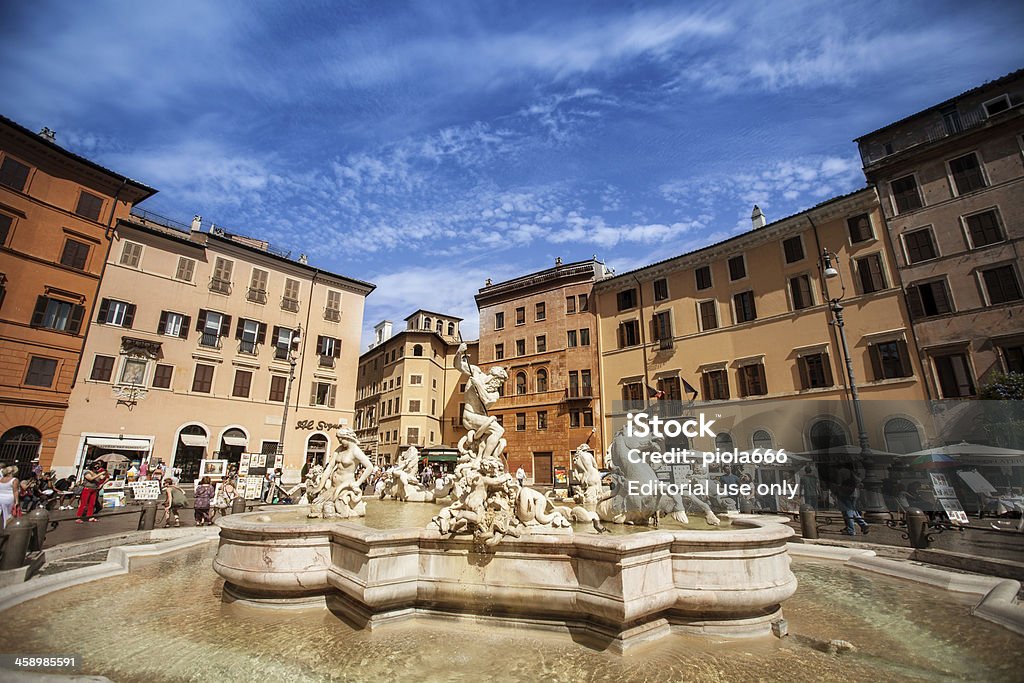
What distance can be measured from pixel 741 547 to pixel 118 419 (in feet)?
108

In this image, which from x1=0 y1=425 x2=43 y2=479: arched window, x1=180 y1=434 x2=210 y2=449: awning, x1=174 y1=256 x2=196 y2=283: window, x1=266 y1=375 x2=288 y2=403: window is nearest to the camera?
x1=0 y1=425 x2=43 y2=479: arched window

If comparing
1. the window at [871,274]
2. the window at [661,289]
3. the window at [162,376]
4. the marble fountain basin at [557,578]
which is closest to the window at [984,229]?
the window at [871,274]

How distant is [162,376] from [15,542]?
26.7 m

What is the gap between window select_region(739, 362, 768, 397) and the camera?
2730 cm

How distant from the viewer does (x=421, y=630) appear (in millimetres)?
5066

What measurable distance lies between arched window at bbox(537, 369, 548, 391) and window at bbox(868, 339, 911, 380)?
20972mm

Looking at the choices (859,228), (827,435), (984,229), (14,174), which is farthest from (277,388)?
(984,229)

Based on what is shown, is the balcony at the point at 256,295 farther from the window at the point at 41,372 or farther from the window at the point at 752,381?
the window at the point at 752,381

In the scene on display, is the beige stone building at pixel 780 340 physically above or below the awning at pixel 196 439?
above

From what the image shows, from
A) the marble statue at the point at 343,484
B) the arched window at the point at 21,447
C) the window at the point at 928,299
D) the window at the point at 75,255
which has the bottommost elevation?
the marble statue at the point at 343,484

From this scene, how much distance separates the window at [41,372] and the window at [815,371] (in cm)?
4062

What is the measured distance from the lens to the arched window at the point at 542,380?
37688 mm

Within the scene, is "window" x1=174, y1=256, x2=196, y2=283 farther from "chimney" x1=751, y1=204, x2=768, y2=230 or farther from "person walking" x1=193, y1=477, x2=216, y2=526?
"chimney" x1=751, y1=204, x2=768, y2=230

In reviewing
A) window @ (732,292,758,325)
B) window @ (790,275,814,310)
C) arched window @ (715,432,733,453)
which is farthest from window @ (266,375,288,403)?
window @ (790,275,814,310)
